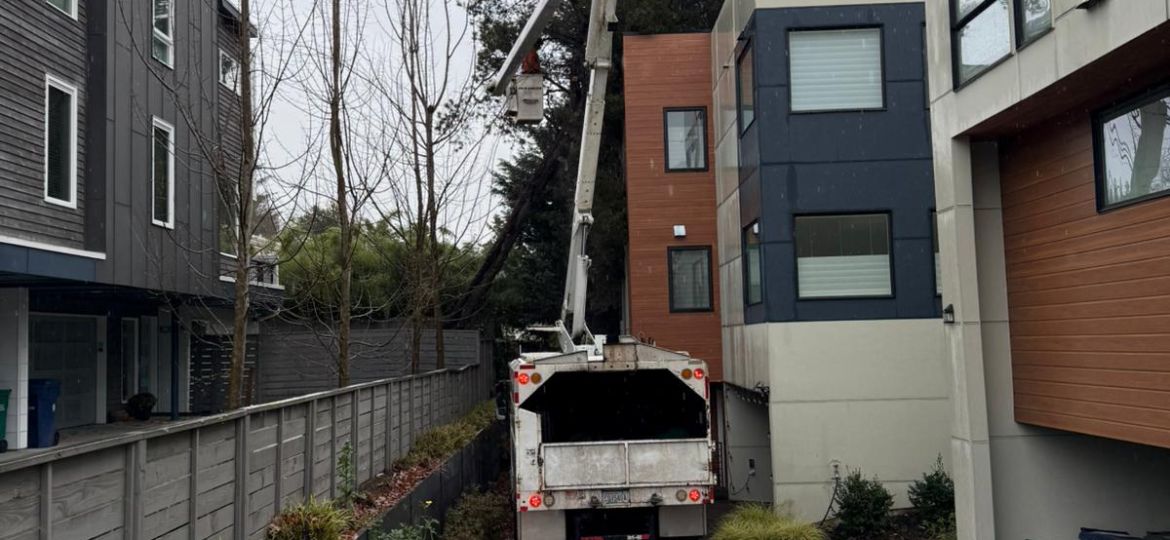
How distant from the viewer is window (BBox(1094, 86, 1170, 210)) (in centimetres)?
750

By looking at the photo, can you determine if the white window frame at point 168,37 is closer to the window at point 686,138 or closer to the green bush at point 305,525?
the window at point 686,138

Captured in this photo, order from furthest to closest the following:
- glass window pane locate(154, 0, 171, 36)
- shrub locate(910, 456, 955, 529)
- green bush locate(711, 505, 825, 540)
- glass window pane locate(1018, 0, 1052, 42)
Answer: glass window pane locate(154, 0, 171, 36), shrub locate(910, 456, 955, 529), green bush locate(711, 505, 825, 540), glass window pane locate(1018, 0, 1052, 42)

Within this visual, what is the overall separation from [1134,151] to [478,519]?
349 inches

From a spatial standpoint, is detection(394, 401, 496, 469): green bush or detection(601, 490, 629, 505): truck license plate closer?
detection(601, 490, 629, 505): truck license plate

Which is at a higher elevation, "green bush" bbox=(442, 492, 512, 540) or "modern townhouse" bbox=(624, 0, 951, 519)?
"modern townhouse" bbox=(624, 0, 951, 519)

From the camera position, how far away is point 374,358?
2670cm

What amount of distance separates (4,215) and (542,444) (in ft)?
29.5

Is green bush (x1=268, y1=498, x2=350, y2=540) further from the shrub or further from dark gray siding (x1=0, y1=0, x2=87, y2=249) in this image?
dark gray siding (x1=0, y1=0, x2=87, y2=249)

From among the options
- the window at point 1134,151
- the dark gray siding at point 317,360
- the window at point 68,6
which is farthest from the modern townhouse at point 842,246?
the dark gray siding at point 317,360

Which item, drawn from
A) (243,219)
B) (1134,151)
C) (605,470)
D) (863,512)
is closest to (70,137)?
(243,219)

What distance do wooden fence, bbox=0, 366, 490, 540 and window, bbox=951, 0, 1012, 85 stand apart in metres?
6.82

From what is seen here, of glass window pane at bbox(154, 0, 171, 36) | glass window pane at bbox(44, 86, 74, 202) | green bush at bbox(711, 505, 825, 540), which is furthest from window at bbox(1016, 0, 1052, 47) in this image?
glass window pane at bbox(154, 0, 171, 36)

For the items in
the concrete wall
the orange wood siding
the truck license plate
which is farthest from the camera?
the orange wood siding

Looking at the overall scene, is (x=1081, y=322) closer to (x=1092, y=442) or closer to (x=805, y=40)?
(x=1092, y=442)
